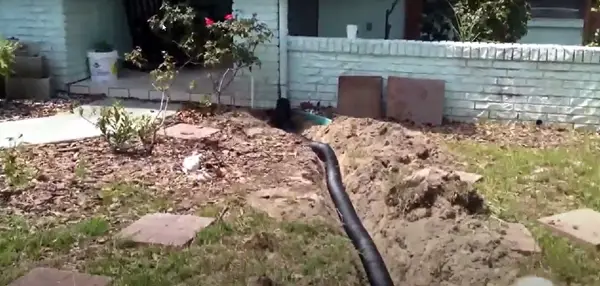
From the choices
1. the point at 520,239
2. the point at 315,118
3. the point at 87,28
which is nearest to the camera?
the point at 520,239

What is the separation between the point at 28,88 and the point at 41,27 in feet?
2.33

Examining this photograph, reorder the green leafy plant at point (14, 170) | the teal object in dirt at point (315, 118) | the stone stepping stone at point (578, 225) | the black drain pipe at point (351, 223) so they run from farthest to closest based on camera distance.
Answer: the teal object in dirt at point (315, 118)
the green leafy plant at point (14, 170)
the stone stepping stone at point (578, 225)
the black drain pipe at point (351, 223)

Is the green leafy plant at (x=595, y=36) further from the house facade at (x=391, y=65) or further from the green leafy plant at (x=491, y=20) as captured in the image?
the house facade at (x=391, y=65)

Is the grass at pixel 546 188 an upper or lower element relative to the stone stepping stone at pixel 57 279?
upper

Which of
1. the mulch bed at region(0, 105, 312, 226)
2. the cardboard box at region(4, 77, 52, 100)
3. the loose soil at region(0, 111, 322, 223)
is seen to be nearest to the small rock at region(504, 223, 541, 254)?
the loose soil at region(0, 111, 322, 223)

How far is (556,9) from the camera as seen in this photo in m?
10.6

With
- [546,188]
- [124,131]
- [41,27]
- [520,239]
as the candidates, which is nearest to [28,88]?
[41,27]

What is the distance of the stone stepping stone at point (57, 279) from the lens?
123 inches

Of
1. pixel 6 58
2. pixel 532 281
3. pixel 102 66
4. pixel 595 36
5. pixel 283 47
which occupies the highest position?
pixel 595 36

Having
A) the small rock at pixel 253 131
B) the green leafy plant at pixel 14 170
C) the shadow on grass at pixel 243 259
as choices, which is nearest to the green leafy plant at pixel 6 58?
the green leafy plant at pixel 14 170

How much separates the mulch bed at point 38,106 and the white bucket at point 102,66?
365 mm

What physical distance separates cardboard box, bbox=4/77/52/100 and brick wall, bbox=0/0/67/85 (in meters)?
0.28

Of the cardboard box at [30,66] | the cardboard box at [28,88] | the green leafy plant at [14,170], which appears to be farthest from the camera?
the cardboard box at [30,66]

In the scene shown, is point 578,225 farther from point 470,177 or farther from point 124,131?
point 124,131
